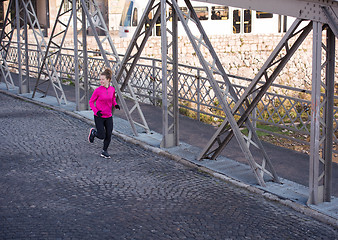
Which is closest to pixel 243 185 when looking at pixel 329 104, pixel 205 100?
pixel 329 104

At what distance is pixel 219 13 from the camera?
36.4m

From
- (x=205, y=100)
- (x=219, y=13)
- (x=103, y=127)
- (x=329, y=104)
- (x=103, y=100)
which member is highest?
(x=219, y=13)

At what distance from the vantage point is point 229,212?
24.4 feet

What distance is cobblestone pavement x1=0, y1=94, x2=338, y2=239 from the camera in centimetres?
676

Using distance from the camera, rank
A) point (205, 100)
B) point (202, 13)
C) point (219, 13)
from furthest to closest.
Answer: point (219, 13) < point (202, 13) < point (205, 100)

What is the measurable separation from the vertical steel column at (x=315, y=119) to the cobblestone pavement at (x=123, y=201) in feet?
1.33

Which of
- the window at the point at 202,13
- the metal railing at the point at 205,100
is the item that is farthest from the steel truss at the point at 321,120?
the window at the point at 202,13

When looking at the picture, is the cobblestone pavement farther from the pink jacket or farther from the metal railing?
the metal railing

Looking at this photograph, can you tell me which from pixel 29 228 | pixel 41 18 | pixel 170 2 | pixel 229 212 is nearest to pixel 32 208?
pixel 29 228

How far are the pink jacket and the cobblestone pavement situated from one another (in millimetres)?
796

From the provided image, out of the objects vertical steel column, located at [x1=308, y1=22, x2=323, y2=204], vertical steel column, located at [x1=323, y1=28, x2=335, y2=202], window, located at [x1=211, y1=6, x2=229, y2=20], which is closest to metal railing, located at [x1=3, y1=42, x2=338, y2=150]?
vertical steel column, located at [x1=323, y1=28, x2=335, y2=202]

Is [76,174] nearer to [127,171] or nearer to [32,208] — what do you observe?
[127,171]

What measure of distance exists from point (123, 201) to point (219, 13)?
2974 cm

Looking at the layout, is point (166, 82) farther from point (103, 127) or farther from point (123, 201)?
point (123, 201)
